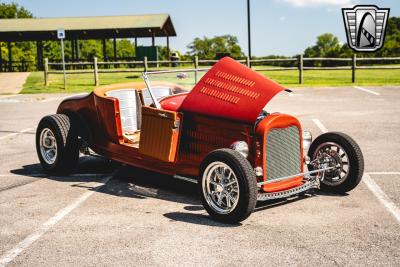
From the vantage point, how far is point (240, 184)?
4.64 meters

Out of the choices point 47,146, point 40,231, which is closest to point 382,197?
point 40,231

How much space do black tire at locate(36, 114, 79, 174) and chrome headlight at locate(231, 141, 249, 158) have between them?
279 cm

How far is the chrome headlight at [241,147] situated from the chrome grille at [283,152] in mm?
228

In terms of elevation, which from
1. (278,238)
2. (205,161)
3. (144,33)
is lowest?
(278,238)

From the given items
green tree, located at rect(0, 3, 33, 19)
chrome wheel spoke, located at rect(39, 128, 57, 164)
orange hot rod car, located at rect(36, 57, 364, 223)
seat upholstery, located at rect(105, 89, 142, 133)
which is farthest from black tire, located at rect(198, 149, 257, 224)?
green tree, located at rect(0, 3, 33, 19)

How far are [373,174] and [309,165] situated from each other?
4.31 feet

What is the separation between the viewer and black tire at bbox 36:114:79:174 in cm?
687

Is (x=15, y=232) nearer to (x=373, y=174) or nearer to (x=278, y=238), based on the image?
(x=278, y=238)

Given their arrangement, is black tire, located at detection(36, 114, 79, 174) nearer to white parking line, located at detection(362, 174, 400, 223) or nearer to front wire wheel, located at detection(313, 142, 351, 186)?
front wire wheel, located at detection(313, 142, 351, 186)

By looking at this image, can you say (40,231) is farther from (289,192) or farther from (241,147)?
(289,192)

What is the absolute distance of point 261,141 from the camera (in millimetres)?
5098

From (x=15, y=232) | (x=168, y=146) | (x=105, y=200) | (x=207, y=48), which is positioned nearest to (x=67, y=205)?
(x=105, y=200)

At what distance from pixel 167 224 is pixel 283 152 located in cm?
146

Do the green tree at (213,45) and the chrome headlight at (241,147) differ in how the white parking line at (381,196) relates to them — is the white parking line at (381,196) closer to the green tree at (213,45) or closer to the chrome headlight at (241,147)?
the chrome headlight at (241,147)
